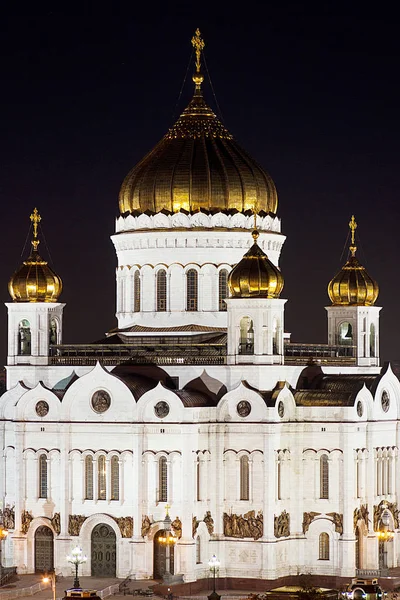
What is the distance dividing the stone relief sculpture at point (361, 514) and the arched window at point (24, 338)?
614 inches

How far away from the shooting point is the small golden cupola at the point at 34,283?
307 ft

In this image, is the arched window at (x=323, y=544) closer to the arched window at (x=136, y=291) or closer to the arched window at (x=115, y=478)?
the arched window at (x=115, y=478)

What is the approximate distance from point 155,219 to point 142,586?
17019 mm

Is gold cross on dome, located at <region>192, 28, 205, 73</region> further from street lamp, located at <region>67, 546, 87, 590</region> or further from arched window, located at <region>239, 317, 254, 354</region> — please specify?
street lamp, located at <region>67, 546, 87, 590</region>

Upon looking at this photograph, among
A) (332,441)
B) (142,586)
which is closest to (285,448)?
(332,441)

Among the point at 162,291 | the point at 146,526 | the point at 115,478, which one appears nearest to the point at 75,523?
the point at 115,478

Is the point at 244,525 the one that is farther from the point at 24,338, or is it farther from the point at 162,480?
the point at 24,338

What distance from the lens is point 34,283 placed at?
9356cm

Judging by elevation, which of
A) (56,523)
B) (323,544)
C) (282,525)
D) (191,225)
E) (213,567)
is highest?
(191,225)

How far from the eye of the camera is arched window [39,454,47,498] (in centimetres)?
8912

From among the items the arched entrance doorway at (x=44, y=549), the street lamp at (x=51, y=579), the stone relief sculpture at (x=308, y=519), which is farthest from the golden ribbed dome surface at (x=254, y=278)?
the street lamp at (x=51, y=579)

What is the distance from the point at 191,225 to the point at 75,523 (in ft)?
46.9

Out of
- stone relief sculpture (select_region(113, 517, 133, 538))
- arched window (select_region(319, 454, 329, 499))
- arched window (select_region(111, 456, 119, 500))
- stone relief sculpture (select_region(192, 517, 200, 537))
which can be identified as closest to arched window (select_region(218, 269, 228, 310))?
arched window (select_region(319, 454, 329, 499))

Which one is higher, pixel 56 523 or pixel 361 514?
pixel 361 514
